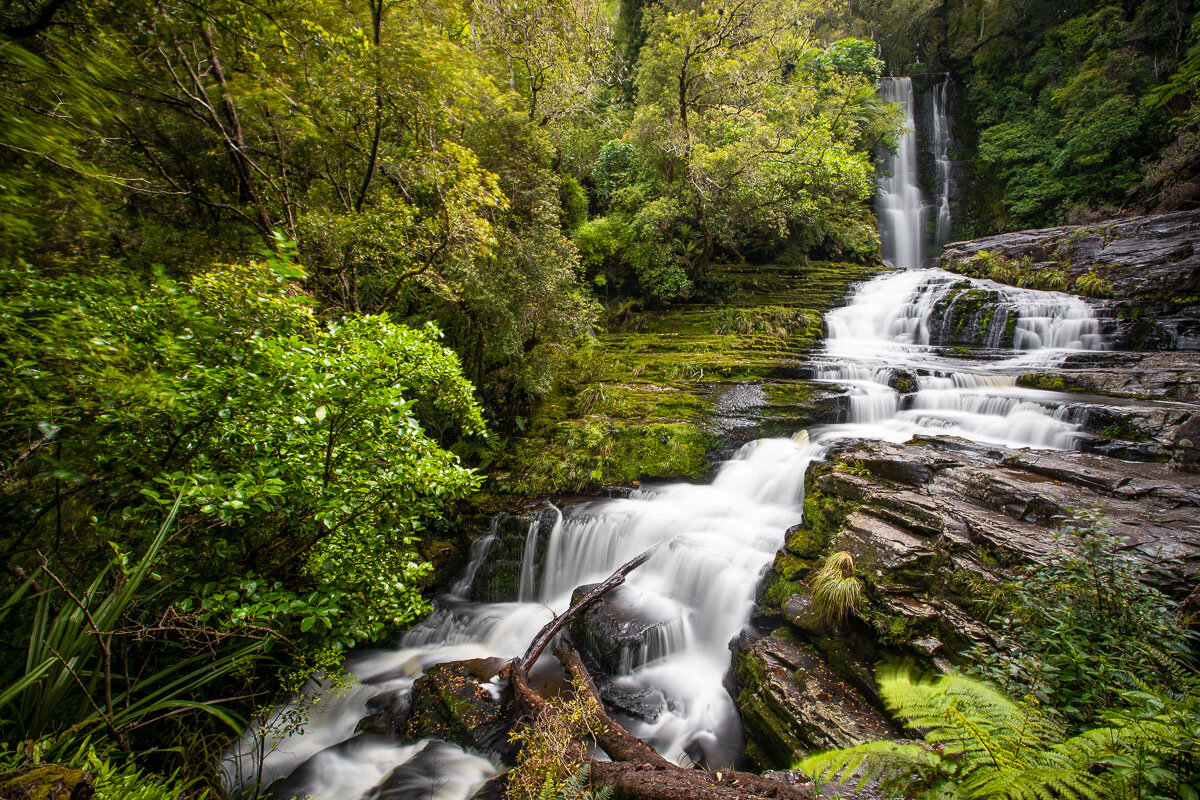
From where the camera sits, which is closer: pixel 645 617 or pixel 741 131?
pixel 645 617

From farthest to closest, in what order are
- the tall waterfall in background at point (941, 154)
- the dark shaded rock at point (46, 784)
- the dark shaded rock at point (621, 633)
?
1. the tall waterfall in background at point (941, 154)
2. the dark shaded rock at point (621, 633)
3. the dark shaded rock at point (46, 784)

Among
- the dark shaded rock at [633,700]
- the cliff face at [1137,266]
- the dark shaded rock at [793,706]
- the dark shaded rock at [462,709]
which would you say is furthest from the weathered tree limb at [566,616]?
the cliff face at [1137,266]

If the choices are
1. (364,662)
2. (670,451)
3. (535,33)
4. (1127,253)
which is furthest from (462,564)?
(1127,253)

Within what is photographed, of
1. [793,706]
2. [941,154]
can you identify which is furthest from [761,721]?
[941,154]

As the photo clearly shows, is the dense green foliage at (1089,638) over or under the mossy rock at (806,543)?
over

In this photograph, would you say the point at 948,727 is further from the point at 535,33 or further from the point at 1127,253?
the point at 1127,253

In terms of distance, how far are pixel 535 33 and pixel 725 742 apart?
12512 mm

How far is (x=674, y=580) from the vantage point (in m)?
5.91

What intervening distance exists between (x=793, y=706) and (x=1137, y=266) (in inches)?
612

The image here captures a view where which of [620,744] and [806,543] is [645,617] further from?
[806,543]

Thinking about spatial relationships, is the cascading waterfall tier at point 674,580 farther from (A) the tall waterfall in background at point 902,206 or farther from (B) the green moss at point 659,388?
(A) the tall waterfall in background at point 902,206

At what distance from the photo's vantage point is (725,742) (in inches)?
164

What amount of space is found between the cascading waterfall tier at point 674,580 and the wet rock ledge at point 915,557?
61 cm

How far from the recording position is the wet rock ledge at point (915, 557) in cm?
361
